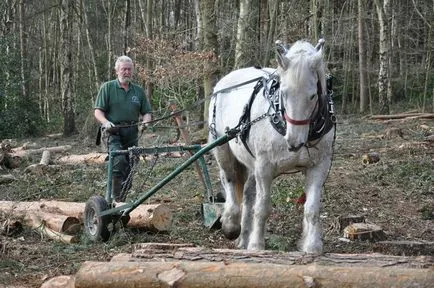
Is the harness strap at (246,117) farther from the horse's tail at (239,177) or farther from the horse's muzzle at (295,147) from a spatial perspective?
the horse's tail at (239,177)

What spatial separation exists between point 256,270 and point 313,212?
150cm

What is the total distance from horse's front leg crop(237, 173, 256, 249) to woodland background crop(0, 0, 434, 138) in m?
9.73

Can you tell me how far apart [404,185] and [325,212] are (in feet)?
7.07

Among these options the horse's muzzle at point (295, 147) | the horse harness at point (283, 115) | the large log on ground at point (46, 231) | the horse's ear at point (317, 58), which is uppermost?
the horse's ear at point (317, 58)

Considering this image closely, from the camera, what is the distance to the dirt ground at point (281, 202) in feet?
19.9

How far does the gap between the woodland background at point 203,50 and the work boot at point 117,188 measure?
887 centimetres

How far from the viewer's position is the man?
7.42m

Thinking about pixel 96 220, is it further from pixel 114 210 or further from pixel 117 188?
pixel 117 188

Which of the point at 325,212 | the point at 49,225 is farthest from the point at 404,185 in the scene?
the point at 49,225

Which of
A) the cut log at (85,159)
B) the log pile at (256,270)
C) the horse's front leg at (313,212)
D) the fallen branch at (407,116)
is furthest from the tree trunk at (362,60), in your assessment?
the log pile at (256,270)

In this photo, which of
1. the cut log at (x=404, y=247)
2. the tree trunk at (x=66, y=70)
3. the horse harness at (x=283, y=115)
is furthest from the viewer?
the tree trunk at (x=66, y=70)

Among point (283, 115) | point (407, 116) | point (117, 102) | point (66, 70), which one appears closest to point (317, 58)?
point (283, 115)

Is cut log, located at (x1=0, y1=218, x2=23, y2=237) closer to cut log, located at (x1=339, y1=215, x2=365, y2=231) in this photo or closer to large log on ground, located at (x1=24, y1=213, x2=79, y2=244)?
large log on ground, located at (x1=24, y1=213, x2=79, y2=244)

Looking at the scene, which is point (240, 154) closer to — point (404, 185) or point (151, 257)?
point (151, 257)
